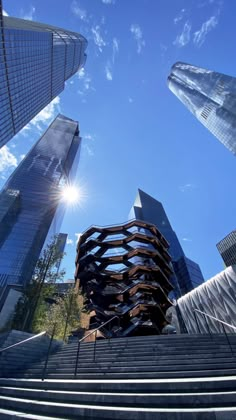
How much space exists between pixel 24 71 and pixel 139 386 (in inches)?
2997

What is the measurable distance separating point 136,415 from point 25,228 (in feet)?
304

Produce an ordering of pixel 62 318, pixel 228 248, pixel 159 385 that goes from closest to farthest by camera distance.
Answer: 1. pixel 159 385
2. pixel 62 318
3. pixel 228 248

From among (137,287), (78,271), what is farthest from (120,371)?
(78,271)

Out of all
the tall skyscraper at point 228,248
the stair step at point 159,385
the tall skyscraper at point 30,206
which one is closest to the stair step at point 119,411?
the stair step at point 159,385

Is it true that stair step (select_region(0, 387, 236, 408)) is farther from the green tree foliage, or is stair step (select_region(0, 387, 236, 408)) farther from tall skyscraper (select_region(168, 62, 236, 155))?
tall skyscraper (select_region(168, 62, 236, 155))

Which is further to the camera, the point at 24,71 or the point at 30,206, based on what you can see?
the point at 30,206

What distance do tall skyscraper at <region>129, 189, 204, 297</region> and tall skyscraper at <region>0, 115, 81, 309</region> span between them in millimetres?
46607

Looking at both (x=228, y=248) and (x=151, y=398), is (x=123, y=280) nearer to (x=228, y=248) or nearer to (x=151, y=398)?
(x=151, y=398)

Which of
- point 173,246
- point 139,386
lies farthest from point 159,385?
point 173,246

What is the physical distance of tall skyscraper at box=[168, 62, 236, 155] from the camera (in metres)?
99.1

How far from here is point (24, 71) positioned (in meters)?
59.5

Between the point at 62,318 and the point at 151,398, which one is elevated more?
the point at 62,318

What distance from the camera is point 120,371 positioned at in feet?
20.2

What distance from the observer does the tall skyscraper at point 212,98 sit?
99.1 metres
